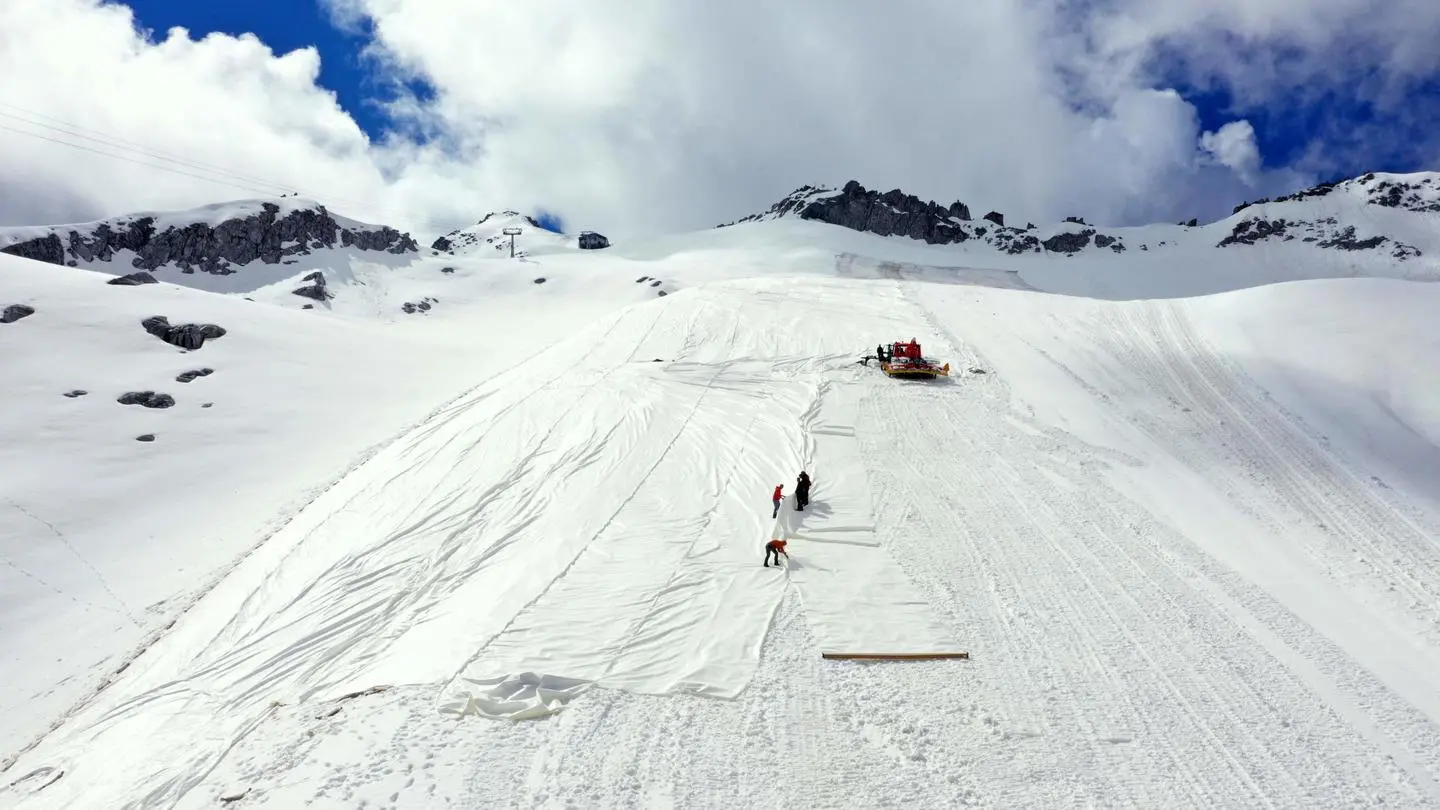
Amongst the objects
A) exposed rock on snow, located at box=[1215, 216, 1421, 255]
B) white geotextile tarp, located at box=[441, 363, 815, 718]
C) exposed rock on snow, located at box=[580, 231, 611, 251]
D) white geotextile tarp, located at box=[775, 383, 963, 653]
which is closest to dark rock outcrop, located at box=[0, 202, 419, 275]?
exposed rock on snow, located at box=[580, 231, 611, 251]

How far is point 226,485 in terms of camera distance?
78.4 ft

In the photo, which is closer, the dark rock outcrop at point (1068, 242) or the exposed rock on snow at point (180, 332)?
the exposed rock on snow at point (180, 332)

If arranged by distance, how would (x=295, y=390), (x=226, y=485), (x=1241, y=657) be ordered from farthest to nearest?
(x=295, y=390), (x=226, y=485), (x=1241, y=657)

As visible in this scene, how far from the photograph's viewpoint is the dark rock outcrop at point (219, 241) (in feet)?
232

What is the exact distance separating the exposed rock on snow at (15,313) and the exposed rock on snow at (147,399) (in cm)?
887

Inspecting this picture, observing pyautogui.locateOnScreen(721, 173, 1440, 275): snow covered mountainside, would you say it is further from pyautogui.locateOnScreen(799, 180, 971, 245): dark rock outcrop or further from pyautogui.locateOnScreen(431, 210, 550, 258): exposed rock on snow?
pyautogui.locateOnScreen(431, 210, 550, 258): exposed rock on snow

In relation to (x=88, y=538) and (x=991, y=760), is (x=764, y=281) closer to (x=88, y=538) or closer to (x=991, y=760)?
(x=88, y=538)

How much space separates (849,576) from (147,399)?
1209 inches

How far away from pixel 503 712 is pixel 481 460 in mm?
11866

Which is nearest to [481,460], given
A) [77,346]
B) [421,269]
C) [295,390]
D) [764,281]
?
[295,390]

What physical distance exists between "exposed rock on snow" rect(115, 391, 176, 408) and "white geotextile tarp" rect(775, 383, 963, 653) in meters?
27.6

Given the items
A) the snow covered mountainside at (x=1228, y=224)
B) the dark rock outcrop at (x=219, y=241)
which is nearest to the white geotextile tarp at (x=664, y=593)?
the dark rock outcrop at (x=219, y=241)

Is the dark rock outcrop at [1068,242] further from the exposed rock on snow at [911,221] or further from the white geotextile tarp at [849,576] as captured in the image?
the white geotextile tarp at [849,576]

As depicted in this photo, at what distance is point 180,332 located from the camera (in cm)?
3347
